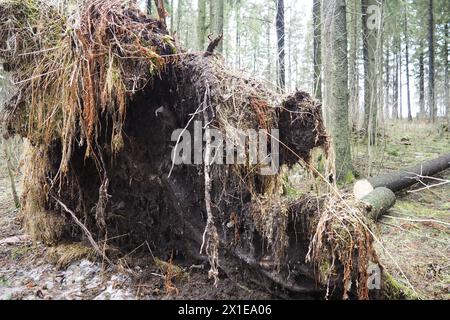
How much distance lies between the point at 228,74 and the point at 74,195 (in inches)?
89.7

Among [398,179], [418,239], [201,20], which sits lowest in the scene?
[418,239]

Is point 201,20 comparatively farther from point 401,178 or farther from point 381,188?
point 381,188

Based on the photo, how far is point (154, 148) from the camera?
11.8 ft

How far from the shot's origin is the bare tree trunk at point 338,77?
729 cm

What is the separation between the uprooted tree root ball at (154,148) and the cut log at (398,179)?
2.36 m

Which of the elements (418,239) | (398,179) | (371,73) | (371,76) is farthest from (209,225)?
(371,73)

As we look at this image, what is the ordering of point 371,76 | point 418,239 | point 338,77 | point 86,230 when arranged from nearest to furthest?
point 86,230
point 418,239
point 338,77
point 371,76

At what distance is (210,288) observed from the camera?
10.2ft

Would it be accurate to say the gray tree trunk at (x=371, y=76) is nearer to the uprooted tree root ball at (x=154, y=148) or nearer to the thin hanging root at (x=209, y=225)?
the uprooted tree root ball at (x=154, y=148)

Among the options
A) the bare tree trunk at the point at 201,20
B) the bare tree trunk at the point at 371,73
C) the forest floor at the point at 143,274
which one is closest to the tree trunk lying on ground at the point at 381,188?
the forest floor at the point at 143,274

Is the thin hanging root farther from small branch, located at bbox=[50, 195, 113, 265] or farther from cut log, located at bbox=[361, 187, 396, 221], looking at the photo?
cut log, located at bbox=[361, 187, 396, 221]

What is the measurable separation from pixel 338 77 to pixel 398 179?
98.4 inches

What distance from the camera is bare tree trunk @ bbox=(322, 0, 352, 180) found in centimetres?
729
